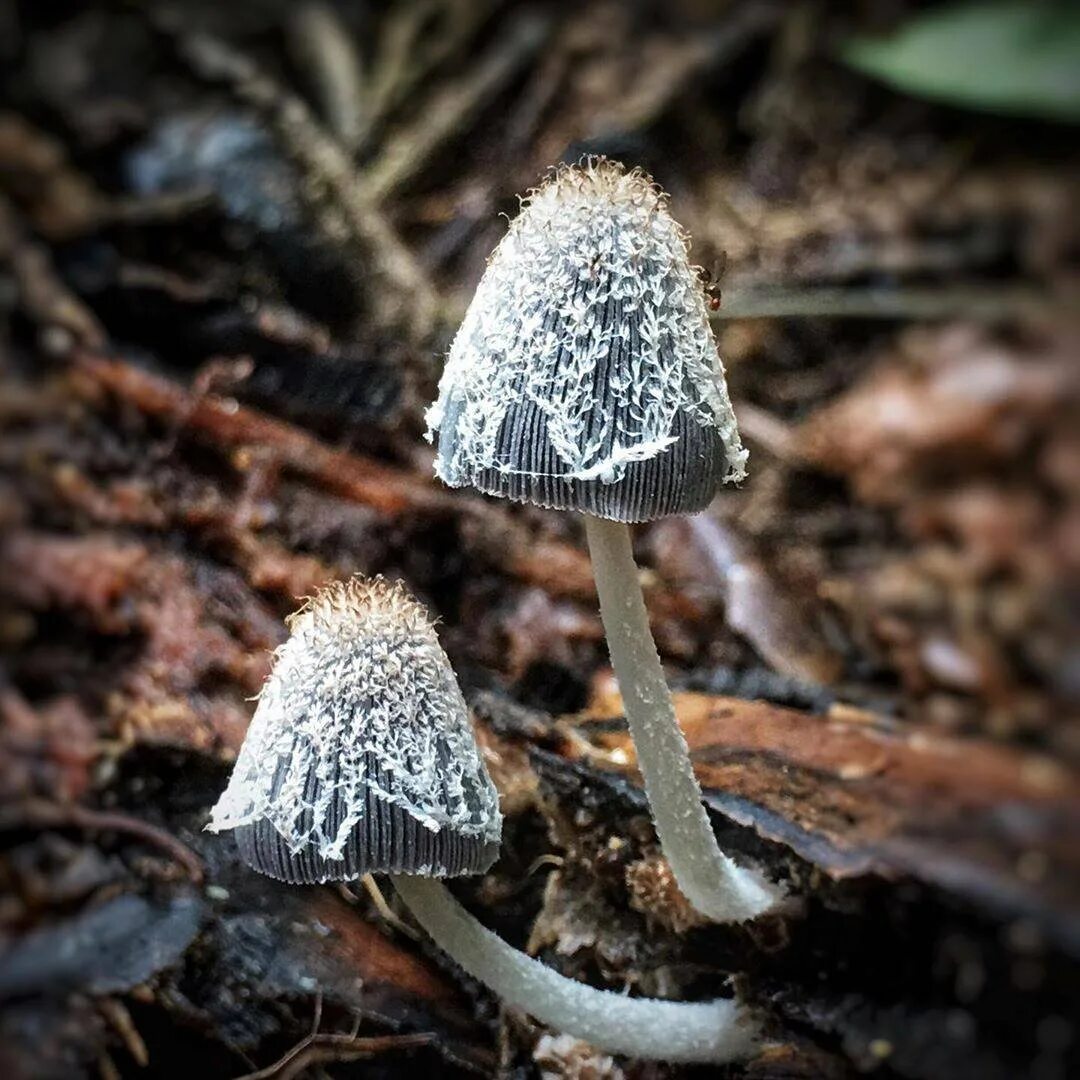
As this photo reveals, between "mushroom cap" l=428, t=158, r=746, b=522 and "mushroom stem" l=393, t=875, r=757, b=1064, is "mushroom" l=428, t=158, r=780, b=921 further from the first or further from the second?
"mushroom stem" l=393, t=875, r=757, b=1064

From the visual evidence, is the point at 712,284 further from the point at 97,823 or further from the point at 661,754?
the point at 97,823

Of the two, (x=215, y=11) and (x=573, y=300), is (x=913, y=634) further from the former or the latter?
(x=215, y=11)

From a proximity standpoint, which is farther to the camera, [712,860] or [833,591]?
[712,860]

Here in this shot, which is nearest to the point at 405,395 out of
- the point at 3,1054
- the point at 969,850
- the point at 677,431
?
the point at 677,431

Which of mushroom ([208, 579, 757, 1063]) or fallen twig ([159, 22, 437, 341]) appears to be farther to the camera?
fallen twig ([159, 22, 437, 341])

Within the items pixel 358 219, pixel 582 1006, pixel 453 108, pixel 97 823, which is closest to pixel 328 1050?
pixel 582 1006

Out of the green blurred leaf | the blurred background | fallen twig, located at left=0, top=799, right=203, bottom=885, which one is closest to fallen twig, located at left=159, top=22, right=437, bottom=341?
the blurred background
